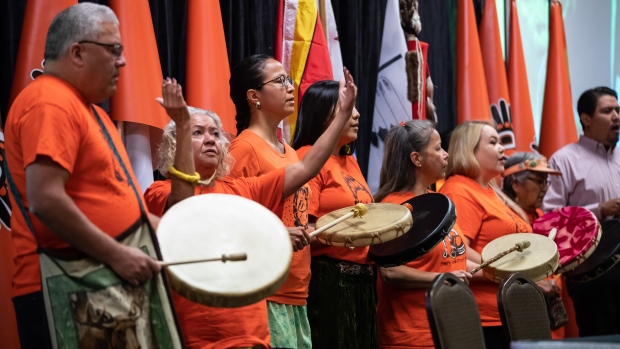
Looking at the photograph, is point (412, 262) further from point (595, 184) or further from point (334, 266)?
point (595, 184)

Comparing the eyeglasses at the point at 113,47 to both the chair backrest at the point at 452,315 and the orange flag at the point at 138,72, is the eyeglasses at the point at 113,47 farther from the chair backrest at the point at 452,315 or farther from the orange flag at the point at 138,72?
the orange flag at the point at 138,72

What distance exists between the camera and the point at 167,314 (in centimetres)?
217

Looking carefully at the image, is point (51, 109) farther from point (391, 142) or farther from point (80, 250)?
point (391, 142)

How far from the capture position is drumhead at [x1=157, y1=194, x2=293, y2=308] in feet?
7.09

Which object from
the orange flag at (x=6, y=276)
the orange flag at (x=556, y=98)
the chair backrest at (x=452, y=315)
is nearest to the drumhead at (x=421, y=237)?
the chair backrest at (x=452, y=315)

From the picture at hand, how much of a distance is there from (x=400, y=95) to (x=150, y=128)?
5.90ft

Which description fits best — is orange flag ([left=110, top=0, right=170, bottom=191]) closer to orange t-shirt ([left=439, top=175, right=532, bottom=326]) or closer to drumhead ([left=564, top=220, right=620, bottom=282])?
orange t-shirt ([left=439, top=175, right=532, bottom=326])

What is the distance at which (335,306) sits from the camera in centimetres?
340

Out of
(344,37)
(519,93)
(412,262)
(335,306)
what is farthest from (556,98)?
(335,306)

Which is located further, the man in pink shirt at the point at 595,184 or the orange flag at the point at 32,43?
the man in pink shirt at the point at 595,184

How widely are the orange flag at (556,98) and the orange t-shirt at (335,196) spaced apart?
10.4 feet

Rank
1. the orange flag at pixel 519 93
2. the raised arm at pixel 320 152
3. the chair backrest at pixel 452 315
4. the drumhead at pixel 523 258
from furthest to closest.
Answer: the orange flag at pixel 519 93, the drumhead at pixel 523 258, the raised arm at pixel 320 152, the chair backrest at pixel 452 315

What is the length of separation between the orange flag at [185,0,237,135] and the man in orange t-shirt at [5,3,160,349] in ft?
Answer: 5.58

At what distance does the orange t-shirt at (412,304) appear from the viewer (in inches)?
140
